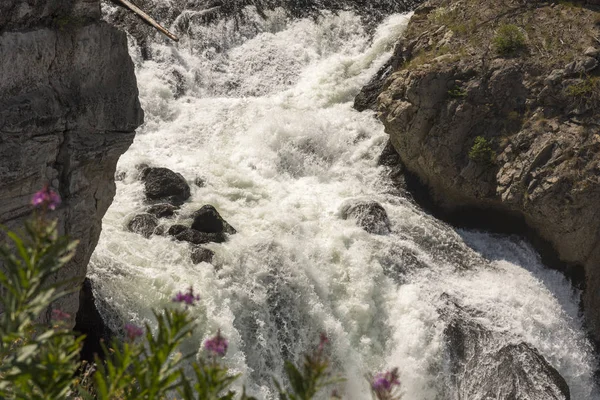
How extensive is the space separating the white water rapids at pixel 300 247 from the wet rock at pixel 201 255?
13 cm

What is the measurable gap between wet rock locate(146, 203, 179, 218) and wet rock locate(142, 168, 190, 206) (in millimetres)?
354

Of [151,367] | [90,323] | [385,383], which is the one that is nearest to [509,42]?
[90,323]

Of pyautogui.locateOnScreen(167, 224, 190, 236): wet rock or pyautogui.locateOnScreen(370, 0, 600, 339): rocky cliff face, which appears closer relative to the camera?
pyautogui.locateOnScreen(167, 224, 190, 236): wet rock

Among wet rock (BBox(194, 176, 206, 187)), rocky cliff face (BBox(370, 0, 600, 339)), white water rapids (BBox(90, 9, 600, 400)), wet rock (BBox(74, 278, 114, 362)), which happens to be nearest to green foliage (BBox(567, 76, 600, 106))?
rocky cliff face (BBox(370, 0, 600, 339))

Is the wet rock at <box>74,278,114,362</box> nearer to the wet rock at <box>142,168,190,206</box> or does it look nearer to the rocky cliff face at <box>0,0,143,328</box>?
the rocky cliff face at <box>0,0,143,328</box>

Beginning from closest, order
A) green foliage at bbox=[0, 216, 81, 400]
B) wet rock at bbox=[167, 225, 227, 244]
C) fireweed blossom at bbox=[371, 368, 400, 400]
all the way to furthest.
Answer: green foliage at bbox=[0, 216, 81, 400] < fireweed blossom at bbox=[371, 368, 400, 400] < wet rock at bbox=[167, 225, 227, 244]

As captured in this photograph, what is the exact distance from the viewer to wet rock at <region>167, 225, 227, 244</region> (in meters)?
13.3

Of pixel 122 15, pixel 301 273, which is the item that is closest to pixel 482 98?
pixel 301 273

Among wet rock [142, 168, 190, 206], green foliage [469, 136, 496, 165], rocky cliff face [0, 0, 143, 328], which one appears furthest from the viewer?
green foliage [469, 136, 496, 165]

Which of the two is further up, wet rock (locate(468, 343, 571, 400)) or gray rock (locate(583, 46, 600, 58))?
gray rock (locate(583, 46, 600, 58))

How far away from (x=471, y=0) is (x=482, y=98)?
12.1 feet

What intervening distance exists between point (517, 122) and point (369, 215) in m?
4.08

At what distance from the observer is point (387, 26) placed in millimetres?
21266

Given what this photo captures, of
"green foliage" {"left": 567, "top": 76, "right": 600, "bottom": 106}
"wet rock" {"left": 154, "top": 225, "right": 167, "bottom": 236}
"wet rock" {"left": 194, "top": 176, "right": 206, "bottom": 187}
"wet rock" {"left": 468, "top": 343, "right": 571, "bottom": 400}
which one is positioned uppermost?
"green foliage" {"left": 567, "top": 76, "right": 600, "bottom": 106}
